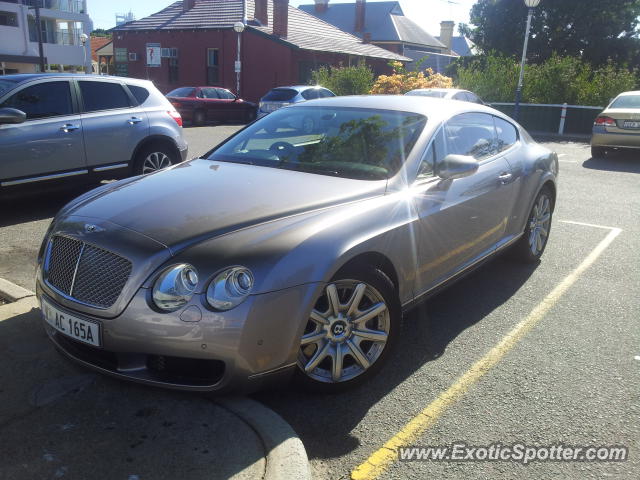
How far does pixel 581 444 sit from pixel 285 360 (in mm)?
1505

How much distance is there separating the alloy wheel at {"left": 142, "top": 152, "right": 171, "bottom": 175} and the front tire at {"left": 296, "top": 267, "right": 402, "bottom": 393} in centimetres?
531

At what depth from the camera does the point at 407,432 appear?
2.95m

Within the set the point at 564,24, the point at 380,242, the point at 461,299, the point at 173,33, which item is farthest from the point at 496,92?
the point at 380,242

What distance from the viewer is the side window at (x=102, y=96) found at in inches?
283

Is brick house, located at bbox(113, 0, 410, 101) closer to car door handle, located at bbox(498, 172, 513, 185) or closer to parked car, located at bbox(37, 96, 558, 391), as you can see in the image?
car door handle, located at bbox(498, 172, 513, 185)

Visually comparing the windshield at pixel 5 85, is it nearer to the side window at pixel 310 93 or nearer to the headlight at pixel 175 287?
the headlight at pixel 175 287

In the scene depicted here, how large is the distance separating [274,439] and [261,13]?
3154cm

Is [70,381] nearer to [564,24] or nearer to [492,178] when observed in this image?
[492,178]

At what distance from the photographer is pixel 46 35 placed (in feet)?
147

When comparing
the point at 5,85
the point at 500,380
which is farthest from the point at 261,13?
the point at 500,380

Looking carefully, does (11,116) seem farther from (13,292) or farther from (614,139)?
(614,139)

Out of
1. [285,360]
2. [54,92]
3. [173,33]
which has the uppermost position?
[173,33]

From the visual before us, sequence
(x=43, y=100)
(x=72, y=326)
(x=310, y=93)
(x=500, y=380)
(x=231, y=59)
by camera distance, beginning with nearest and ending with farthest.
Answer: (x=72, y=326), (x=500, y=380), (x=43, y=100), (x=310, y=93), (x=231, y=59)

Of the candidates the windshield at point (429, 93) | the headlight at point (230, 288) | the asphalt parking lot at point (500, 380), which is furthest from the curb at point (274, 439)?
the windshield at point (429, 93)
